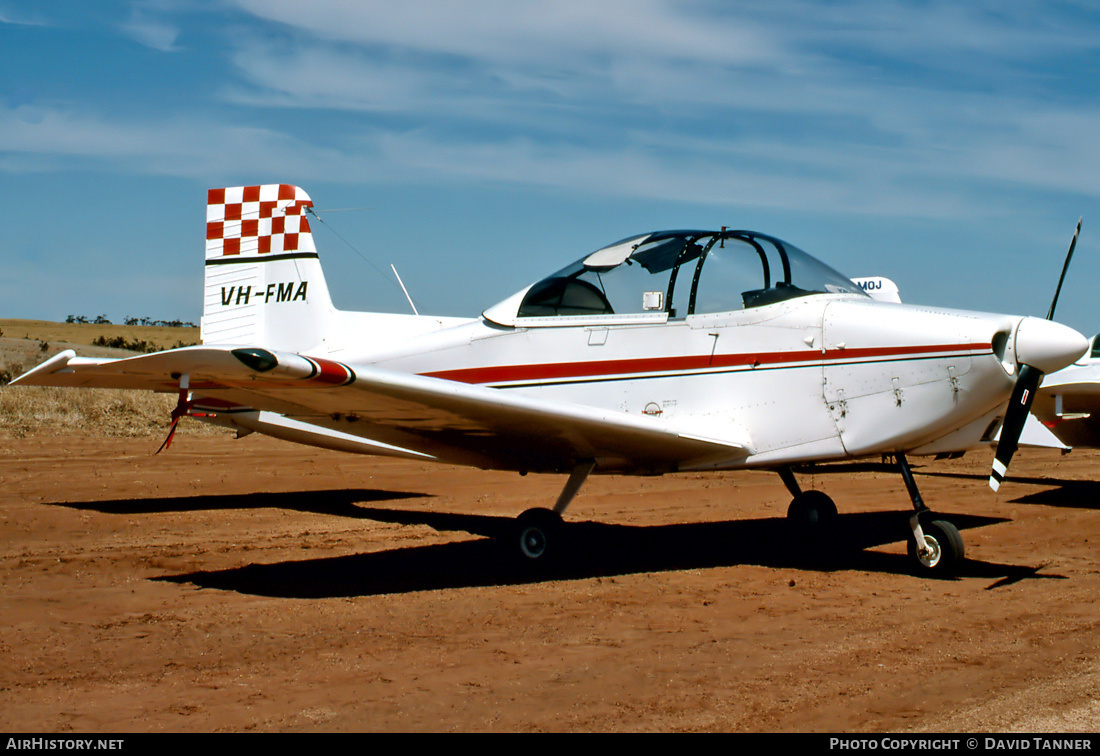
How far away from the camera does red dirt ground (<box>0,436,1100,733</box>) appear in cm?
353

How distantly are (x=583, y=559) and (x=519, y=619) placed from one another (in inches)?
80.0

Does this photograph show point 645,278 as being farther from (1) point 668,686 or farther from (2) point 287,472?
(2) point 287,472

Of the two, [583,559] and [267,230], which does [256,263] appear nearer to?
[267,230]

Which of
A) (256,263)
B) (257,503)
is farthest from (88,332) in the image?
(256,263)

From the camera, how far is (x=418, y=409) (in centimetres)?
585

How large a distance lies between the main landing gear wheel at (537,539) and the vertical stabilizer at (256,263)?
3504 mm

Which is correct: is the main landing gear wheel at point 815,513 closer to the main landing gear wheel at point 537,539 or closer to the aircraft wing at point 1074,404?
the main landing gear wheel at point 537,539

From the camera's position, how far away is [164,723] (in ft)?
11.0

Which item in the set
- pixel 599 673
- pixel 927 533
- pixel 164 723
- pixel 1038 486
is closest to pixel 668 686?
pixel 599 673

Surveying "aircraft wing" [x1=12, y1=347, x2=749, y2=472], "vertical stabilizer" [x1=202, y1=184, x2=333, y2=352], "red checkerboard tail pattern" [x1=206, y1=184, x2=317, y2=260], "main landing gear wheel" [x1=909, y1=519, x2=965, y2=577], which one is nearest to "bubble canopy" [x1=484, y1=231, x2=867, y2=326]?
"aircraft wing" [x1=12, y1=347, x2=749, y2=472]

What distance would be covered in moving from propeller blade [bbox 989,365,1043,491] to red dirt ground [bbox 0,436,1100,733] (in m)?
0.76

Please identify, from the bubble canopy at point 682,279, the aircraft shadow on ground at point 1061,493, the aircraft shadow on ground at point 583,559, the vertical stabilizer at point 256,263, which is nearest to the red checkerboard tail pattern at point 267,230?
the vertical stabilizer at point 256,263

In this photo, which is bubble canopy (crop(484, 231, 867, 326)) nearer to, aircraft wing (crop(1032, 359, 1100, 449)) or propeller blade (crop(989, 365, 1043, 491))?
propeller blade (crop(989, 365, 1043, 491))

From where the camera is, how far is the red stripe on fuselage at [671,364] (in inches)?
228
